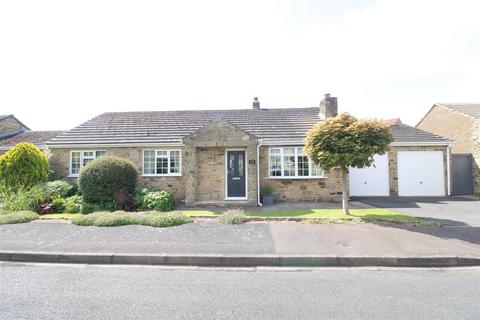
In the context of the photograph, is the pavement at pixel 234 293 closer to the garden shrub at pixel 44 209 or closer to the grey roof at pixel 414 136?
the garden shrub at pixel 44 209

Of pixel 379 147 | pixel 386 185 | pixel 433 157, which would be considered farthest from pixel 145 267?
pixel 433 157

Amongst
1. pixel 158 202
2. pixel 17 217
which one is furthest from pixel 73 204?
pixel 158 202

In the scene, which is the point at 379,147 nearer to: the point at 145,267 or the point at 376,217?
the point at 376,217

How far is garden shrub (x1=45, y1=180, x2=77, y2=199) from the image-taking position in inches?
467

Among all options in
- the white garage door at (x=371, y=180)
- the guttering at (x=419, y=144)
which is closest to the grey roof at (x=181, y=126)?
the guttering at (x=419, y=144)

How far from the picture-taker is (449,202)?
1262 centimetres

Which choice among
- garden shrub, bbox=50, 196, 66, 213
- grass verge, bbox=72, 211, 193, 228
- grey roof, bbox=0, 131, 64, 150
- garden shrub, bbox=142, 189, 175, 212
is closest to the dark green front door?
garden shrub, bbox=142, 189, 175, 212

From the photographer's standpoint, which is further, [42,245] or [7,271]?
[42,245]

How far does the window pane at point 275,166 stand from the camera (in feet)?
43.5

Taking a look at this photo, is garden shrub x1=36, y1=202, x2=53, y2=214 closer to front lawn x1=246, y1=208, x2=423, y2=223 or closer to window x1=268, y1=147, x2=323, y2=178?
front lawn x1=246, y1=208, x2=423, y2=223

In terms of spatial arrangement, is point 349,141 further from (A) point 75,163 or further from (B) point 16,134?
(B) point 16,134

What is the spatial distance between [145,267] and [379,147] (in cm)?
787

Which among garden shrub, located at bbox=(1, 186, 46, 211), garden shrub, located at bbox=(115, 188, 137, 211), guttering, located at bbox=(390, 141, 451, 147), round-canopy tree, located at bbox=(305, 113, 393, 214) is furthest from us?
guttering, located at bbox=(390, 141, 451, 147)

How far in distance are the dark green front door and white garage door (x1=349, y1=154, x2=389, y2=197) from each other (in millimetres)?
6192
